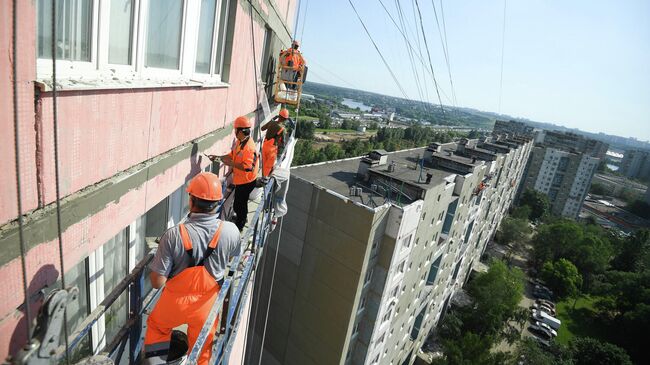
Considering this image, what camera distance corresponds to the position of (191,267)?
3.21m

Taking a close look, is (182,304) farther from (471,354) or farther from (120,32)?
(471,354)

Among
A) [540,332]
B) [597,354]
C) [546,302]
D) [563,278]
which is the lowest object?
[540,332]

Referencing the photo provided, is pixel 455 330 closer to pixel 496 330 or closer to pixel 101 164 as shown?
pixel 496 330

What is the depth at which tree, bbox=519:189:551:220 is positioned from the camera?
7431 centimetres

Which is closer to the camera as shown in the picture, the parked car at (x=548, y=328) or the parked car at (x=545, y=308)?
the parked car at (x=548, y=328)

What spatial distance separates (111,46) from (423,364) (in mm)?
33976

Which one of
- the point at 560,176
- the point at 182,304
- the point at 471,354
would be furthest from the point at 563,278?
the point at 182,304

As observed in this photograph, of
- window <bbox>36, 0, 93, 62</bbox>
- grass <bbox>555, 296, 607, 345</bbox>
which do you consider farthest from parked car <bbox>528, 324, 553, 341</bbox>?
window <bbox>36, 0, 93, 62</bbox>

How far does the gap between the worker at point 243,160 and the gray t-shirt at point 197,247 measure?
2.35m

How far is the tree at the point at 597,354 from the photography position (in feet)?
98.5

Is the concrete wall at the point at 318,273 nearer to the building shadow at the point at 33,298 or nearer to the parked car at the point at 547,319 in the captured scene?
the building shadow at the point at 33,298

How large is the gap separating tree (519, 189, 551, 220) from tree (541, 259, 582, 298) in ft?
90.1

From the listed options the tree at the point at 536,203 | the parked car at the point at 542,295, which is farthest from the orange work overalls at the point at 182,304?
the tree at the point at 536,203

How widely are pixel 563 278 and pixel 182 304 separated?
186 ft
